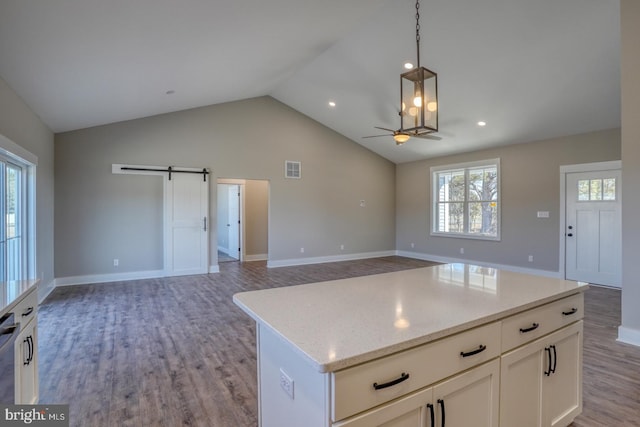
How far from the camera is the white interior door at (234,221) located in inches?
353

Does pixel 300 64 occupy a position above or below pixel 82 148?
above

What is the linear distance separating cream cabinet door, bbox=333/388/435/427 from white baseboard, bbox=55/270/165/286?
6.38 metres

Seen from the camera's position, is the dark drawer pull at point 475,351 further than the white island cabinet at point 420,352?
Yes

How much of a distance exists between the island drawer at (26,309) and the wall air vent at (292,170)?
241 inches

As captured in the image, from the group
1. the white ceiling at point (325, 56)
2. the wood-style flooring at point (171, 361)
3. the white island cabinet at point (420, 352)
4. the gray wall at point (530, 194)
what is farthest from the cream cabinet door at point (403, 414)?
the gray wall at point (530, 194)

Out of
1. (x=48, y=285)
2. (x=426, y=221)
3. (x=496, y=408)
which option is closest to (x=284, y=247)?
(x=426, y=221)

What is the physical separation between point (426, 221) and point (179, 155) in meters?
6.07

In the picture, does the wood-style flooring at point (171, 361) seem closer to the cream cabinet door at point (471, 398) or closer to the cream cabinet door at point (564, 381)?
the cream cabinet door at point (564, 381)

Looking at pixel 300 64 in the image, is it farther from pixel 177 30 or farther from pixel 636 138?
pixel 636 138

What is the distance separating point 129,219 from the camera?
630 cm

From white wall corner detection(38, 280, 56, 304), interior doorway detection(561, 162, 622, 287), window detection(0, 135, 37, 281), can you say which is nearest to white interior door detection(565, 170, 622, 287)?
interior doorway detection(561, 162, 622, 287)

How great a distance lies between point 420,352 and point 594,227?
626cm

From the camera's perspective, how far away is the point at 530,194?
6.59 m

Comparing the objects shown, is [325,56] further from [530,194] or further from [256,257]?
[256,257]
